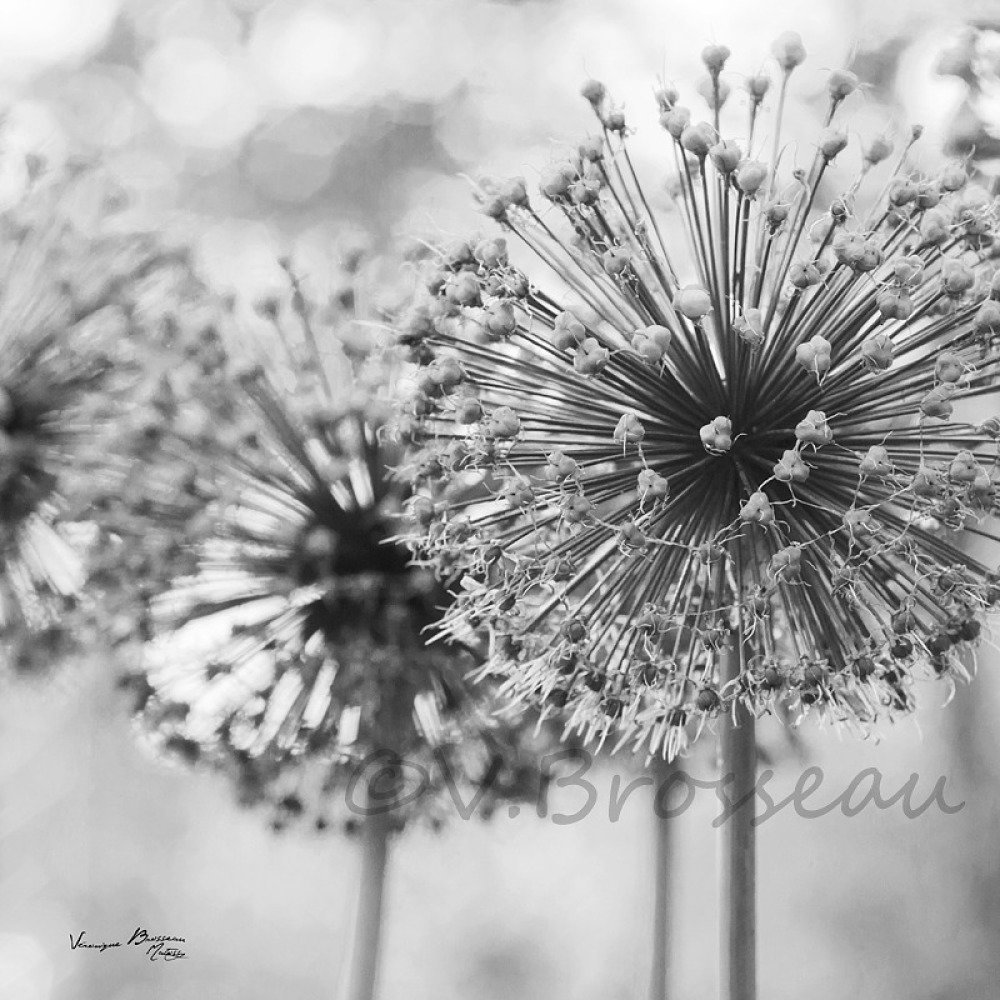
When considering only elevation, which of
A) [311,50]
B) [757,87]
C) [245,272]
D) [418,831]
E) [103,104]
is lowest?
[418,831]

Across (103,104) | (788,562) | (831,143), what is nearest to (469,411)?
(788,562)

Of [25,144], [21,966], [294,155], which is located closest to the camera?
[25,144]

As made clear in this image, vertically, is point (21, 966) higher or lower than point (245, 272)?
lower

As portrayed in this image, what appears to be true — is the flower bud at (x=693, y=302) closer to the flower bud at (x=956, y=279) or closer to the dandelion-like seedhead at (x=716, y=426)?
the dandelion-like seedhead at (x=716, y=426)

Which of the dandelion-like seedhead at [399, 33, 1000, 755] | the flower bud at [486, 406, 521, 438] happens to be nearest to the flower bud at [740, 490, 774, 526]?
the dandelion-like seedhead at [399, 33, 1000, 755]

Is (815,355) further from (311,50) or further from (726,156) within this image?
(311,50)

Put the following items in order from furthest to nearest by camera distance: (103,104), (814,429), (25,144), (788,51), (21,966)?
(103,104)
(21,966)
(25,144)
(788,51)
(814,429)
